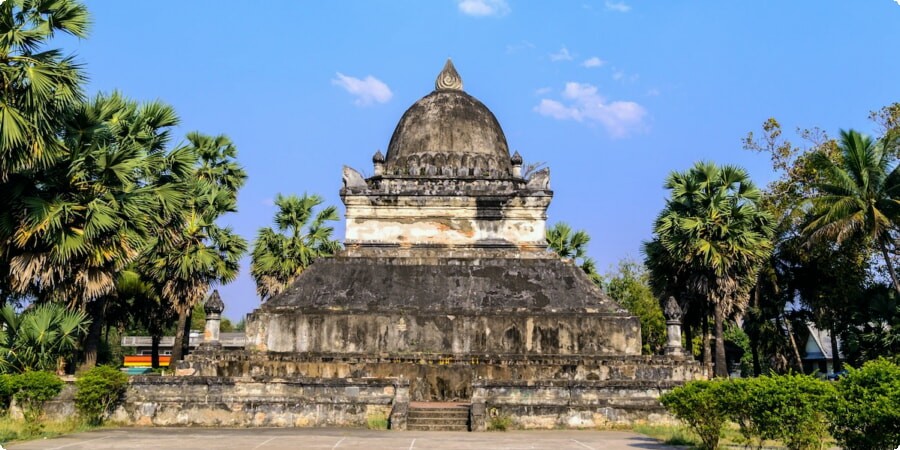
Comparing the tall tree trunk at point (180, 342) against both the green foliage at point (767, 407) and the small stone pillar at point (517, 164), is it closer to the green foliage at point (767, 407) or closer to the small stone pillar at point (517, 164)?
the small stone pillar at point (517, 164)

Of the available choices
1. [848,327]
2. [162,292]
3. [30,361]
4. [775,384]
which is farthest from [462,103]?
[775,384]

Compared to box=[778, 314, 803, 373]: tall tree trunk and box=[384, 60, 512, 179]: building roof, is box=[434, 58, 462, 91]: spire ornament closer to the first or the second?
box=[384, 60, 512, 179]: building roof

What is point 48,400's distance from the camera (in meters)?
16.0

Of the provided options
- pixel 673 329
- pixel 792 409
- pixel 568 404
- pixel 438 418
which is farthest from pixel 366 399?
pixel 792 409

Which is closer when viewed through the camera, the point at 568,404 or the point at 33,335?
the point at 33,335

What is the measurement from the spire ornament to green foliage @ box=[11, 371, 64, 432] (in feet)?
61.5

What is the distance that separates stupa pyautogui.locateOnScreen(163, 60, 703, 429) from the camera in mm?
18547

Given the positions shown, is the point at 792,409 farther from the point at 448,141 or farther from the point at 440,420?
the point at 448,141

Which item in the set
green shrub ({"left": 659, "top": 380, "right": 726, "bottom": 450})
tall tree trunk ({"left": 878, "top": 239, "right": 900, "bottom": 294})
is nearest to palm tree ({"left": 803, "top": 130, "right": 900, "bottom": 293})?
tall tree trunk ({"left": 878, "top": 239, "right": 900, "bottom": 294})

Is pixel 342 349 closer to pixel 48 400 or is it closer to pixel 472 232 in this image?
pixel 472 232

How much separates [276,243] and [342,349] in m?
12.8

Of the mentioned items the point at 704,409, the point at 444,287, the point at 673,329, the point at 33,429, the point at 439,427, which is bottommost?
the point at 439,427

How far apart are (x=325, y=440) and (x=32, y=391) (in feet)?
19.2

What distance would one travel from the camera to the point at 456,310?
75.7 ft
